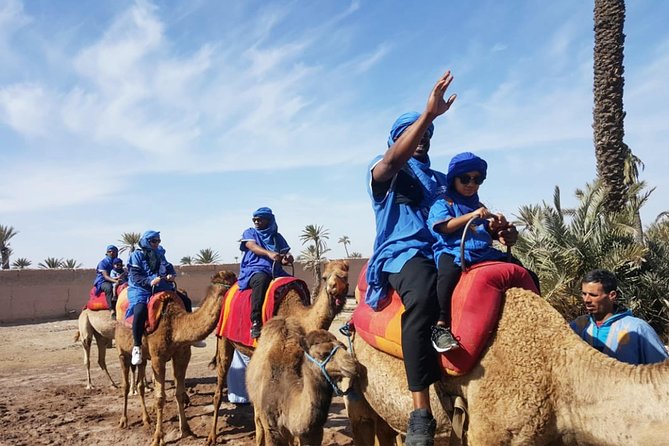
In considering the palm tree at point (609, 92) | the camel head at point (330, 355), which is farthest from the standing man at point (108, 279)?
the palm tree at point (609, 92)

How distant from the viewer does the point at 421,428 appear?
127 inches

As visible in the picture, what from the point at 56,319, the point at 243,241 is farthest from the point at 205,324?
the point at 56,319

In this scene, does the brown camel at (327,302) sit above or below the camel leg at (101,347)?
above

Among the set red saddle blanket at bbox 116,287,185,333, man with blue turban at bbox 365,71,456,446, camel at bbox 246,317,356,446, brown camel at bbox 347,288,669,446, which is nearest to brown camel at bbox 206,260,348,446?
camel at bbox 246,317,356,446

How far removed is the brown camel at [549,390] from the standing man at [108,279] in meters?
9.78

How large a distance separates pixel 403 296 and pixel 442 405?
717 millimetres

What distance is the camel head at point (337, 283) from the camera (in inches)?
233

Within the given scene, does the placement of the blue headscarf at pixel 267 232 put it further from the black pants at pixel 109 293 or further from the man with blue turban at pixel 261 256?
the black pants at pixel 109 293

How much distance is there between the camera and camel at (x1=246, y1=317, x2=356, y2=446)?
4.16 m

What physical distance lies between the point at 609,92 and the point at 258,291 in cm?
979

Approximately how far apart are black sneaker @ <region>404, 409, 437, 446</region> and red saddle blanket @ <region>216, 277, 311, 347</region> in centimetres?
385

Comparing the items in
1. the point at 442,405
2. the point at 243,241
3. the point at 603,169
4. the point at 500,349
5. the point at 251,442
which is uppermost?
the point at 603,169

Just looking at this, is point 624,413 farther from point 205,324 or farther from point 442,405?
point 205,324

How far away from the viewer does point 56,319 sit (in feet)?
76.1
